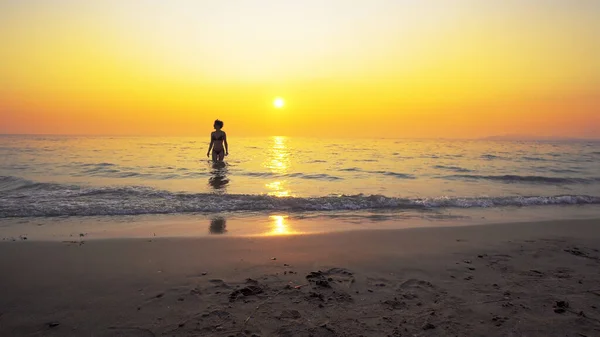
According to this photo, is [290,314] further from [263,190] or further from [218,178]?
[218,178]

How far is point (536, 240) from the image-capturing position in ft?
20.1

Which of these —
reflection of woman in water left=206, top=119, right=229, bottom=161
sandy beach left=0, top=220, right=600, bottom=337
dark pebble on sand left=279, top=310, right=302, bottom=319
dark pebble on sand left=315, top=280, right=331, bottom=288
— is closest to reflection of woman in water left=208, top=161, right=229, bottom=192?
reflection of woman in water left=206, top=119, right=229, bottom=161

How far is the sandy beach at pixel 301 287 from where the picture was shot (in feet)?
10.1

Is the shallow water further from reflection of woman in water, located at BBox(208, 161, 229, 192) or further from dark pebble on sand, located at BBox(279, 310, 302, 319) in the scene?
dark pebble on sand, located at BBox(279, 310, 302, 319)

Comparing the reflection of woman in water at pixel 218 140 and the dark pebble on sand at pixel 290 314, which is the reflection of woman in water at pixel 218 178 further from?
the dark pebble on sand at pixel 290 314

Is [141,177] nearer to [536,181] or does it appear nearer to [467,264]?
[467,264]

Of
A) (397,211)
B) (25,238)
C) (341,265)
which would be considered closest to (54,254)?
(25,238)

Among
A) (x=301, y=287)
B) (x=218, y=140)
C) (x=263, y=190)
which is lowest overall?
(x=263, y=190)

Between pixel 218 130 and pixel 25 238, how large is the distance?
36.7 ft

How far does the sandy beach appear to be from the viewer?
3082 millimetres

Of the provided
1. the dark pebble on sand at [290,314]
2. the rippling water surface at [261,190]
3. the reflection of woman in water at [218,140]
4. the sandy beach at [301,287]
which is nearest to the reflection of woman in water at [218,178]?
the rippling water surface at [261,190]

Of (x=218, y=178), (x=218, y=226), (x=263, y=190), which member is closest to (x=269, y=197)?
(x=263, y=190)

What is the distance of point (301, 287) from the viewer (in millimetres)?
3900

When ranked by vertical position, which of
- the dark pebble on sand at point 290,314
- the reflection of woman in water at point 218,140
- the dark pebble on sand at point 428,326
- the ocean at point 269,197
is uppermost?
the reflection of woman in water at point 218,140
